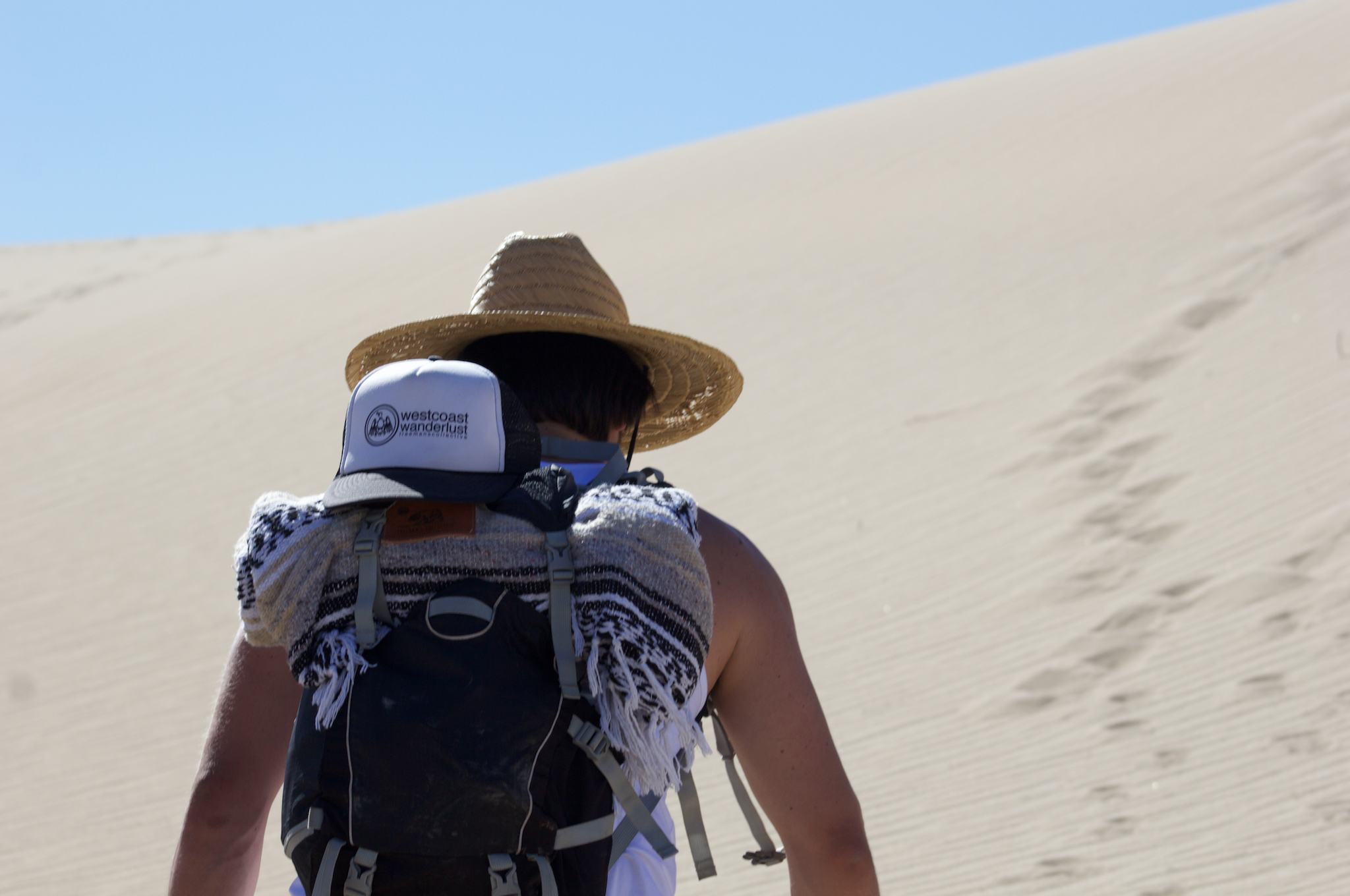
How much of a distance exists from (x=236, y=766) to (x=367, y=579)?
431mm

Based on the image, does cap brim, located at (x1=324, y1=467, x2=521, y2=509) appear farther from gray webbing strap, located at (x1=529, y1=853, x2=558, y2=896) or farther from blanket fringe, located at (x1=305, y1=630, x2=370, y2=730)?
gray webbing strap, located at (x1=529, y1=853, x2=558, y2=896)

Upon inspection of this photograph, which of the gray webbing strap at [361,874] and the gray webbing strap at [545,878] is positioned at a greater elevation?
the gray webbing strap at [361,874]

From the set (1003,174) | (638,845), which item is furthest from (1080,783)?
(1003,174)

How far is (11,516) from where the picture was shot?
9.40 metres

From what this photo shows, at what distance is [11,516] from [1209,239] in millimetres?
9721

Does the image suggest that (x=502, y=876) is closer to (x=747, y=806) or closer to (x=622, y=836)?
(x=622, y=836)

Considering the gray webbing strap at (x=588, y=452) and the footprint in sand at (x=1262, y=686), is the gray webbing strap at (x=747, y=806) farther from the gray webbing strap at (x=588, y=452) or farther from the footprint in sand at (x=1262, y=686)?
the footprint in sand at (x=1262, y=686)

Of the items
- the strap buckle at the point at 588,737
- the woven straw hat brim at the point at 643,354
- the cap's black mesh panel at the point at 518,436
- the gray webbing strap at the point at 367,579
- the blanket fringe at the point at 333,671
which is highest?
the woven straw hat brim at the point at 643,354

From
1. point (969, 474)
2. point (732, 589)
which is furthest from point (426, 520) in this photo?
point (969, 474)

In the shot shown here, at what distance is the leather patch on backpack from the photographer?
1.23m

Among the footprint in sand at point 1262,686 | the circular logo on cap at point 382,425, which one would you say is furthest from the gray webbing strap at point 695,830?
the footprint in sand at point 1262,686

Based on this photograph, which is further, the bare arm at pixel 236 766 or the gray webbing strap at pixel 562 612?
the bare arm at pixel 236 766

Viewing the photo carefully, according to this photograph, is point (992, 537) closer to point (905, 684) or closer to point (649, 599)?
point (905, 684)

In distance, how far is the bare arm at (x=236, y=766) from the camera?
4.88ft
